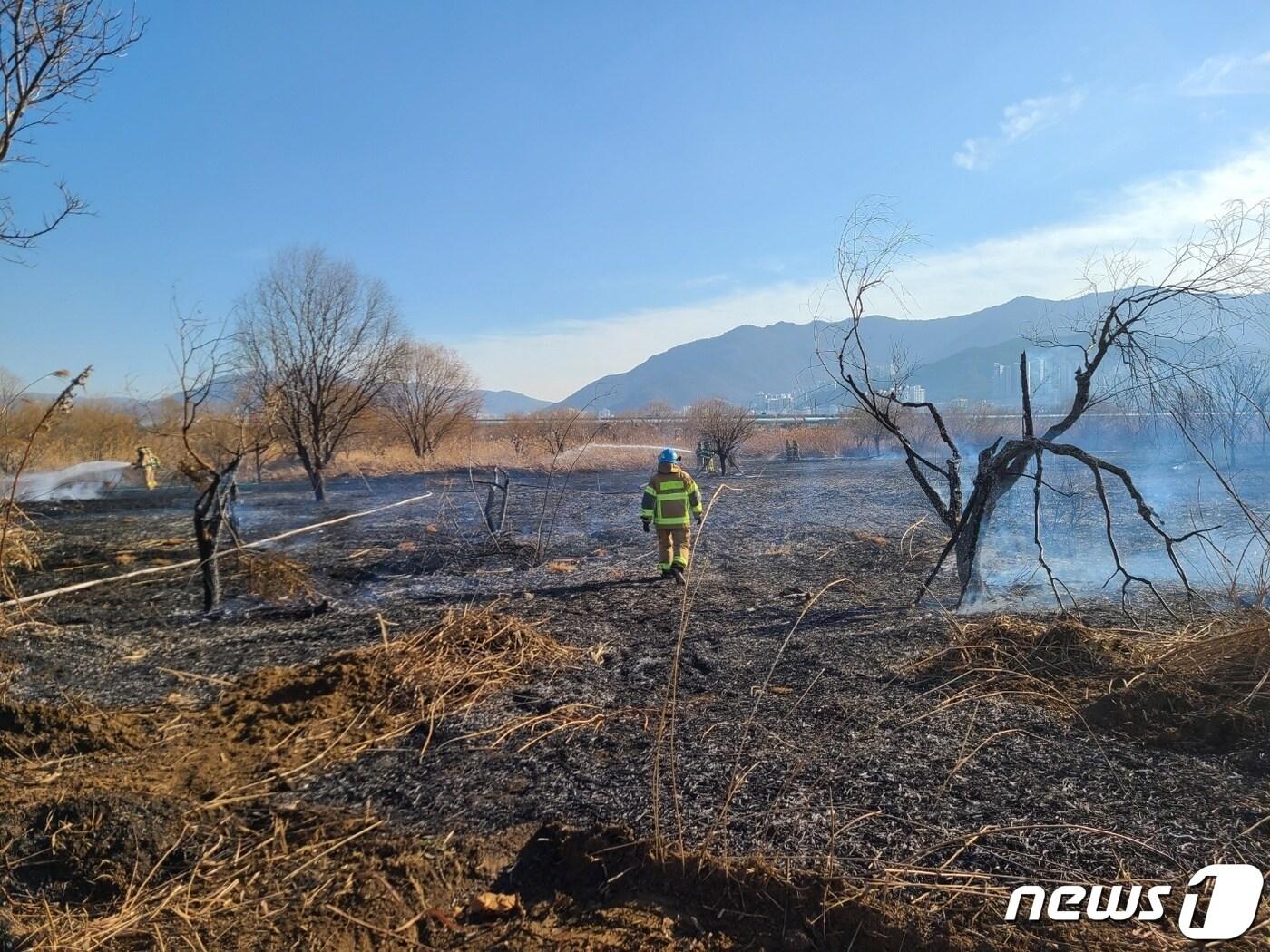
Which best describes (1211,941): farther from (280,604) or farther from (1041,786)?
(280,604)

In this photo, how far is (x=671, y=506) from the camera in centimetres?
983

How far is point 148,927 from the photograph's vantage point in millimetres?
3039

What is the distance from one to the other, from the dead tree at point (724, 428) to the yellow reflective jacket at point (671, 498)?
19.4 metres

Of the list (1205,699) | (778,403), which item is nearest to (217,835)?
(1205,699)

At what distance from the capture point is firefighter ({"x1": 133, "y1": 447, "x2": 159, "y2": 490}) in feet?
81.9

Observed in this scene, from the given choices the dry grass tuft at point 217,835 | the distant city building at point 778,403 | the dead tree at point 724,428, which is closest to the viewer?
the dry grass tuft at point 217,835

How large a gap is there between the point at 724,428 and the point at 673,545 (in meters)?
20.8

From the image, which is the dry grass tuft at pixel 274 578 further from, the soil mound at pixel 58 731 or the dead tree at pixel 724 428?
the dead tree at pixel 724 428

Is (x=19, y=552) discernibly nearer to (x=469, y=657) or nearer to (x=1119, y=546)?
(x=469, y=657)

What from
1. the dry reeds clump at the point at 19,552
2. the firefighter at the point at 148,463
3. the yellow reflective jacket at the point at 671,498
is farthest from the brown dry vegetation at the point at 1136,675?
the firefighter at the point at 148,463

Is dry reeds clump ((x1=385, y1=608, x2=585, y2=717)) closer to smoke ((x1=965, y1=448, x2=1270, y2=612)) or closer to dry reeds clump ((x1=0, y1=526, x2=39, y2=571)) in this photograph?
smoke ((x1=965, y1=448, x2=1270, y2=612))

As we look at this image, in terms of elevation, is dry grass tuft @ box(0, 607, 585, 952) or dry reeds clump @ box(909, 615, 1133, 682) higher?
dry grass tuft @ box(0, 607, 585, 952)

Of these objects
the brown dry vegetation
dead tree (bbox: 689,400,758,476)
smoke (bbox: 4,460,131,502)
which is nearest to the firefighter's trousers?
the brown dry vegetation

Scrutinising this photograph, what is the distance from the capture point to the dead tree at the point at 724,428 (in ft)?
98.0
